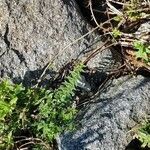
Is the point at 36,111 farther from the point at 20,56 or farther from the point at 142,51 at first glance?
the point at 142,51

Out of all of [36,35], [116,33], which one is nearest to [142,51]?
[116,33]

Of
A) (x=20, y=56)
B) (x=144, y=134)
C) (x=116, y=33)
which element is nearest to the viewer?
(x=144, y=134)

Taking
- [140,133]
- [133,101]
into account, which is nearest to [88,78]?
[133,101]

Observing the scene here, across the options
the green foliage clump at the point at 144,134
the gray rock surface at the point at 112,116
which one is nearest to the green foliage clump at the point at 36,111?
the gray rock surface at the point at 112,116

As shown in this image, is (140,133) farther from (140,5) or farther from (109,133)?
(140,5)

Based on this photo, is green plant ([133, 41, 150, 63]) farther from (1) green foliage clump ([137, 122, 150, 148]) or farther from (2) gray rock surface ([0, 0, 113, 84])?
(1) green foliage clump ([137, 122, 150, 148])

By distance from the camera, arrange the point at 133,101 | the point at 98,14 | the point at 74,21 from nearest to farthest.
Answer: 1. the point at 133,101
2. the point at 74,21
3. the point at 98,14

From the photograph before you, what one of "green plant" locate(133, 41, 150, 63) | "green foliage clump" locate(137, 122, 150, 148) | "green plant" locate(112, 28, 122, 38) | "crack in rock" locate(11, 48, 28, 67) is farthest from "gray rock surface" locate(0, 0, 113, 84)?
"green foliage clump" locate(137, 122, 150, 148)
